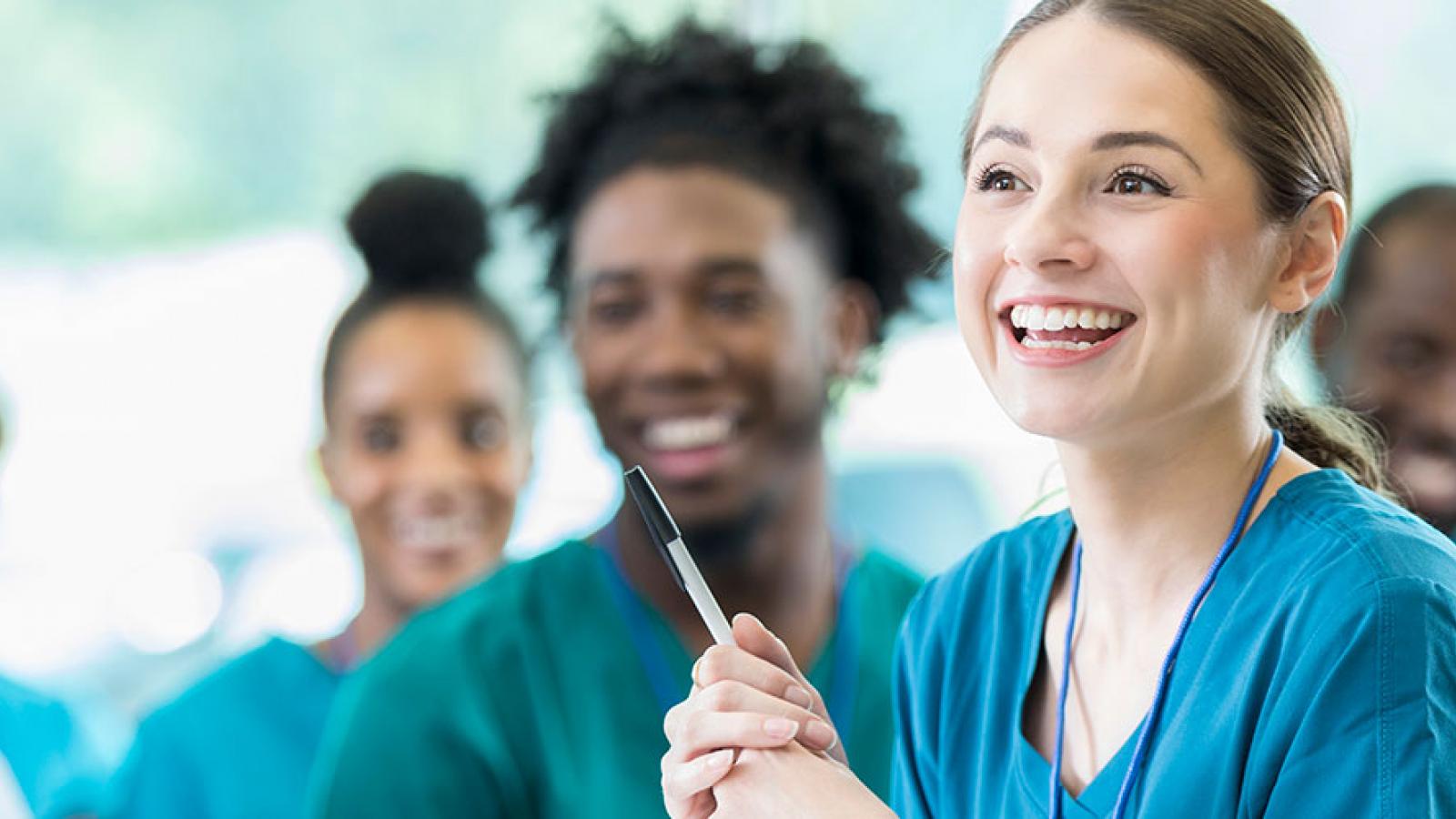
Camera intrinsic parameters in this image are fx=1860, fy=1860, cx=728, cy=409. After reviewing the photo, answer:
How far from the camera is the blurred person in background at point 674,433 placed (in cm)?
161

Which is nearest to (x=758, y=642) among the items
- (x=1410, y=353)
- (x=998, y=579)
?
(x=998, y=579)

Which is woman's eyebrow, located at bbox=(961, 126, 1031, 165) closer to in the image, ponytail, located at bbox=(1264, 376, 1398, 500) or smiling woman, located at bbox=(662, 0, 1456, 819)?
smiling woman, located at bbox=(662, 0, 1456, 819)

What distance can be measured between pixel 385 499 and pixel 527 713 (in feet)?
2.02

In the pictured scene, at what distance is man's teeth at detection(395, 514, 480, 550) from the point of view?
7.07 feet

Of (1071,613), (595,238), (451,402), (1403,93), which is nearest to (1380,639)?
(1071,613)

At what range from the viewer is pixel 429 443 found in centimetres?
215

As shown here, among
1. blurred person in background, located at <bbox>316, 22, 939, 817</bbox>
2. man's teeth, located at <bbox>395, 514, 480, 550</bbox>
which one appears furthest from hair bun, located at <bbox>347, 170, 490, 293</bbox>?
blurred person in background, located at <bbox>316, 22, 939, 817</bbox>

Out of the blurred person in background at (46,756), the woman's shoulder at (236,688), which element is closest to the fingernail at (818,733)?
the woman's shoulder at (236,688)

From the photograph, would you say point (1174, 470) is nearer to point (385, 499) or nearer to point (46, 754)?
point (385, 499)

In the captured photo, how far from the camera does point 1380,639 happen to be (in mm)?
879

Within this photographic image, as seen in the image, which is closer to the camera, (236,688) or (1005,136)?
(1005,136)

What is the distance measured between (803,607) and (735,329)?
0.27 metres

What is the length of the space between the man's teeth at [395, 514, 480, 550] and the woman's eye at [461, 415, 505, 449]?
0.28 feet

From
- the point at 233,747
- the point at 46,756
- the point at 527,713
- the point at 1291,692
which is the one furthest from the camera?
the point at 46,756
